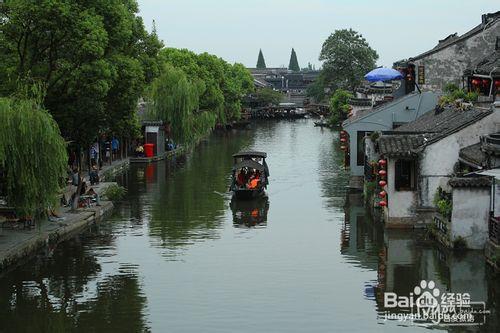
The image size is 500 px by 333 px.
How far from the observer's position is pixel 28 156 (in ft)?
98.7

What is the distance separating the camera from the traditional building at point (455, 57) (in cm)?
5297

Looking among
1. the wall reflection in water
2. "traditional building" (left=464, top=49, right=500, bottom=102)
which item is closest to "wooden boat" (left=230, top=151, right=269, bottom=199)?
the wall reflection in water

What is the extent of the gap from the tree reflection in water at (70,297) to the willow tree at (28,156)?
2135mm

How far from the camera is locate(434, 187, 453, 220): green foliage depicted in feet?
104

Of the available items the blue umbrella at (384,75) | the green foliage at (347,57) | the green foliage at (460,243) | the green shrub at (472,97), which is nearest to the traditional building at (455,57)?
the blue umbrella at (384,75)

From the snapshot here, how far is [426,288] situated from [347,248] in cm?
667

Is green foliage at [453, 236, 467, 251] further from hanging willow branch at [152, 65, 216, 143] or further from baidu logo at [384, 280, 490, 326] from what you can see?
hanging willow branch at [152, 65, 216, 143]

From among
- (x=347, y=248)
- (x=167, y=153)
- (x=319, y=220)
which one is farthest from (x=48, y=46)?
(x=167, y=153)

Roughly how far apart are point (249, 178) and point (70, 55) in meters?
11.0

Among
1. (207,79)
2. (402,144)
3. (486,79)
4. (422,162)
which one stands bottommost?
(422,162)

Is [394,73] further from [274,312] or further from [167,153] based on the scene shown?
[274,312]

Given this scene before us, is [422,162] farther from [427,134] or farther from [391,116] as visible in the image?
[391,116]

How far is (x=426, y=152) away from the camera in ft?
116

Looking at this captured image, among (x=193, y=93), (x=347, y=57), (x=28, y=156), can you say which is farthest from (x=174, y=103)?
(x=347, y=57)
